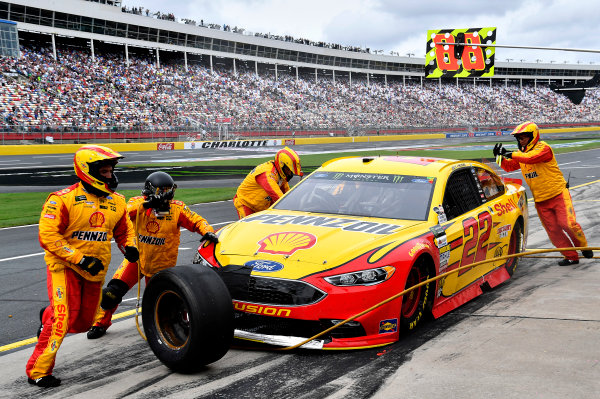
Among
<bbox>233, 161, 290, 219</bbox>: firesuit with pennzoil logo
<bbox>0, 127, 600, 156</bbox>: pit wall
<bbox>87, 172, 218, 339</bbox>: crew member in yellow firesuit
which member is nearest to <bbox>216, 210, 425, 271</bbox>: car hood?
<bbox>87, 172, 218, 339</bbox>: crew member in yellow firesuit

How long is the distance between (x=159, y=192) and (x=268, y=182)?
2140 millimetres

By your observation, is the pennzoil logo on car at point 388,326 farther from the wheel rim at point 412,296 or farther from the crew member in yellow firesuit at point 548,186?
the crew member in yellow firesuit at point 548,186

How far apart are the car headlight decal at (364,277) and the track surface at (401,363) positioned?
1.71 feet

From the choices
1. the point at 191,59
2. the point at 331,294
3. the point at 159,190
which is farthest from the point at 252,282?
the point at 191,59

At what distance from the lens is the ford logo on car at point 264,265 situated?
4926 millimetres

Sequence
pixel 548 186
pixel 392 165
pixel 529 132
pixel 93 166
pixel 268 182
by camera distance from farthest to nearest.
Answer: pixel 548 186 → pixel 529 132 → pixel 268 182 → pixel 392 165 → pixel 93 166

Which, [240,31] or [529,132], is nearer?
[529,132]

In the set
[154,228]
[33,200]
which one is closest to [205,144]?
[33,200]

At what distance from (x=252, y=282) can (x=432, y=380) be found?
5.02 feet

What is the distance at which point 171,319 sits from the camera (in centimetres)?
482

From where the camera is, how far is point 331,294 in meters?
4.75

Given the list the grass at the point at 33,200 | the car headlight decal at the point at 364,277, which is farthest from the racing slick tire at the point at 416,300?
the grass at the point at 33,200

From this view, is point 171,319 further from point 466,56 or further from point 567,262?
point 466,56

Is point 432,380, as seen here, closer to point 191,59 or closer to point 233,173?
point 233,173
